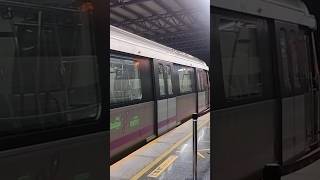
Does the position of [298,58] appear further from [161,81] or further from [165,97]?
[165,97]

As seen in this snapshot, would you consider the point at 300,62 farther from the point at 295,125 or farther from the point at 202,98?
the point at 202,98

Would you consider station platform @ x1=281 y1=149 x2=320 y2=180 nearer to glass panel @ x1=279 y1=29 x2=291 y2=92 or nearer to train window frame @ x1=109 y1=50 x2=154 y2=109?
glass panel @ x1=279 y1=29 x2=291 y2=92

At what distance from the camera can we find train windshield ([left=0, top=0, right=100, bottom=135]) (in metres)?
1.45

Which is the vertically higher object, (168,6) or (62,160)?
(168,6)

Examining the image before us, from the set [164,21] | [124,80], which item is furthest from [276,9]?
[124,80]

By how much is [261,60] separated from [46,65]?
1.44 metres

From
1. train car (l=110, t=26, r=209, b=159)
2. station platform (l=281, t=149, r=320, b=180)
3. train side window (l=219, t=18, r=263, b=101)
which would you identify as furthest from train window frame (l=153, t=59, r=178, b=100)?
train side window (l=219, t=18, r=263, b=101)


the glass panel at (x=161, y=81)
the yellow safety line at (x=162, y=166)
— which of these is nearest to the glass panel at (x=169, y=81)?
the glass panel at (x=161, y=81)

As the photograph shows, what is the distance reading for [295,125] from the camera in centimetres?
305

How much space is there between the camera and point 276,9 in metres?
2.66

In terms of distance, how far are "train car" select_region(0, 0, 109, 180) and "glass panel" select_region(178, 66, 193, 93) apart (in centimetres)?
807

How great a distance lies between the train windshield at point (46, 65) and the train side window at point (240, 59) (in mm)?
736

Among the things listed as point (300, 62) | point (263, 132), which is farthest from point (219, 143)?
point (300, 62)

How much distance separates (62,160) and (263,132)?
150cm
